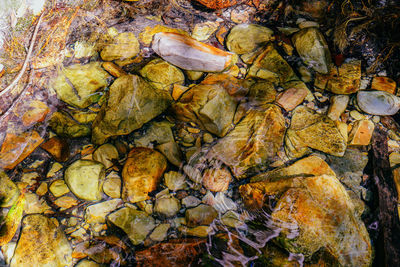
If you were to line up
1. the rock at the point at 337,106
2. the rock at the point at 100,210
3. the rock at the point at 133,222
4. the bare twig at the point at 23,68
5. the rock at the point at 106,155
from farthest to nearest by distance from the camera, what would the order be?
the bare twig at the point at 23,68 → the rock at the point at 337,106 → the rock at the point at 106,155 → the rock at the point at 100,210 → the rock at the point at 133,222

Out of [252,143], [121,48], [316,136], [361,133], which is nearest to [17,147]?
[121,48]

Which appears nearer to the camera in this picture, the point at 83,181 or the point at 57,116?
the point at 83,181

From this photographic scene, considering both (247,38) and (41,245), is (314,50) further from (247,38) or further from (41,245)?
(41,245)

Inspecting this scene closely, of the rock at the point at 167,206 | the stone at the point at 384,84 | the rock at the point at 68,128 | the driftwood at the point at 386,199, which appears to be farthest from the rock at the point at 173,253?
the stone at the point at 384,84

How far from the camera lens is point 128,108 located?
2.63 metres

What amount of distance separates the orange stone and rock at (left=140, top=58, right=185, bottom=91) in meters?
1.20

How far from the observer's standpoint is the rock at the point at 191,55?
3.01 metres

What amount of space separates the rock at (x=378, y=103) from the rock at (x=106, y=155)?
9.14 ft

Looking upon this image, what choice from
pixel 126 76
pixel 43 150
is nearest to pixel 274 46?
pixel 126 76

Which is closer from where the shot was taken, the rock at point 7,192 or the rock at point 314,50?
the rock at point 7,192

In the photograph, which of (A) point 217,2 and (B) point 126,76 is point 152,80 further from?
(A) point 217,2

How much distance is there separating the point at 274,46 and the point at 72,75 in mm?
2589

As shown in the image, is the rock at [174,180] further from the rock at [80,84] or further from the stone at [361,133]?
the stone at [361,133]

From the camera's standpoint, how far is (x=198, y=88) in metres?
2.82
